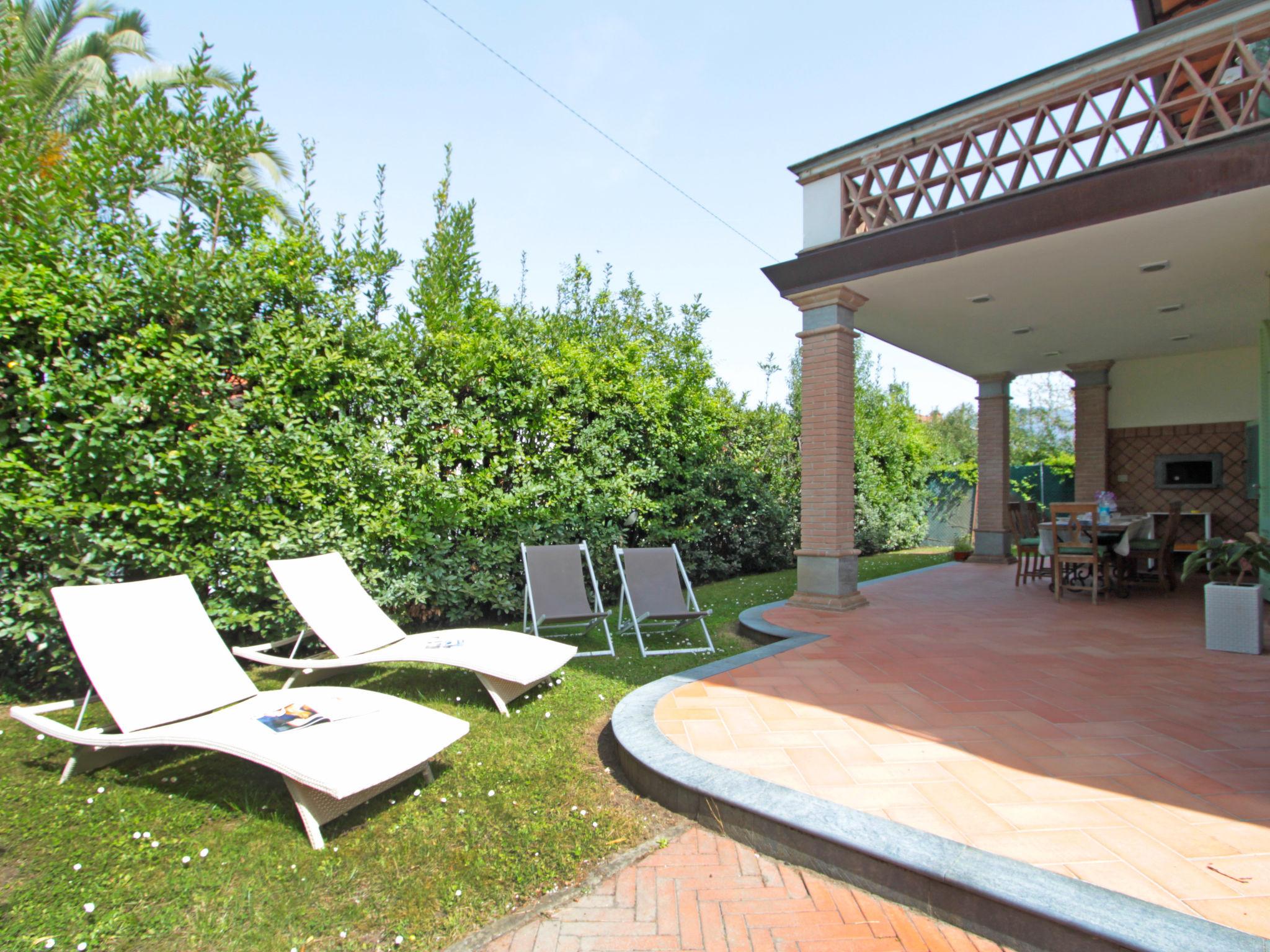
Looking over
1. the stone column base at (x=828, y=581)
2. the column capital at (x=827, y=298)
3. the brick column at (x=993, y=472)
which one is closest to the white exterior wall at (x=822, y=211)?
the column capital at (x=827, y=298)

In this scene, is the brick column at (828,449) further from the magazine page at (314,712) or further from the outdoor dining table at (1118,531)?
the magazine page at (314,712)

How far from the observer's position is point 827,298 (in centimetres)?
620

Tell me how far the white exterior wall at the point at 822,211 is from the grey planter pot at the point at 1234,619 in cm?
398

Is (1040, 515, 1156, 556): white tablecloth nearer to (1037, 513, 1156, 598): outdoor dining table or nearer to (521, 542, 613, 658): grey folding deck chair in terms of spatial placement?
(1037, 513, 1156, 598): outdoor dining table

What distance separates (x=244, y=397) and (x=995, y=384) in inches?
391

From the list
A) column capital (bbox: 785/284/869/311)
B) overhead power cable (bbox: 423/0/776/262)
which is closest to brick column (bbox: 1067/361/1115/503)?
overhead power cable (bbox: 423/0/776/262)

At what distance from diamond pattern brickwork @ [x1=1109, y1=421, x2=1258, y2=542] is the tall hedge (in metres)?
7.80

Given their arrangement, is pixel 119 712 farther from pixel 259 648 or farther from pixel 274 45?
pixel 274 45

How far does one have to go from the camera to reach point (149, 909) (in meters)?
2.01

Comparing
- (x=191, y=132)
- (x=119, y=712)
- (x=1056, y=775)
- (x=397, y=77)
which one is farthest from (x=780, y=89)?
(x=119, y=712)

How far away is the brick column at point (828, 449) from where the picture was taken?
618 cm

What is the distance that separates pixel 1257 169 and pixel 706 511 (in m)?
5.60

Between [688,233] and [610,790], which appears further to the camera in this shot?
[688,233]

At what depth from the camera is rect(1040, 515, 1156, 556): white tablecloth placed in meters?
6.81
